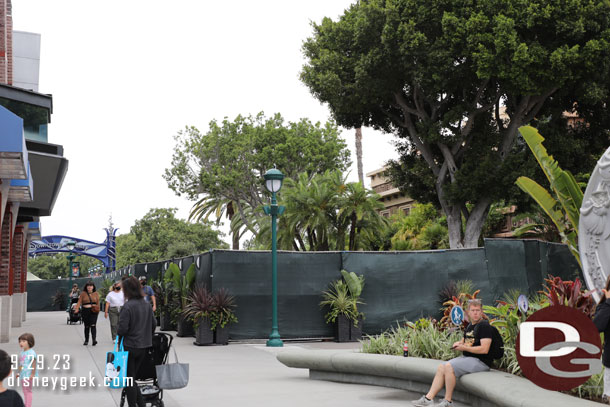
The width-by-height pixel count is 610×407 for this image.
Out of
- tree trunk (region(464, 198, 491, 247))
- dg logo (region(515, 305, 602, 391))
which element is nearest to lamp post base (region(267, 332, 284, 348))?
dg logo (region(515, 305, 602, 391))

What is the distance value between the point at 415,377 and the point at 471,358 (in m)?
1.23

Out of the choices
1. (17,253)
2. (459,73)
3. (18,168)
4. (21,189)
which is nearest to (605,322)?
(18,168)

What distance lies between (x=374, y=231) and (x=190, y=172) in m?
18.0

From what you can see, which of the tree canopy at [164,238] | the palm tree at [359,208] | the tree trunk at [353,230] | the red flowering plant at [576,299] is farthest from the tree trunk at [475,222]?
the tree canopy at [164,238]

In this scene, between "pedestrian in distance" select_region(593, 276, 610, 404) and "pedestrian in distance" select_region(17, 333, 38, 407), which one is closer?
"pedestrian in distance" select_region(593, 276, 610, 404)

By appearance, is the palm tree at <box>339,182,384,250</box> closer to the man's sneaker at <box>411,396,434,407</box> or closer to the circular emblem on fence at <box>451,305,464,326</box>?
the circular emblem on fence at <box>451,305,464,326</box>

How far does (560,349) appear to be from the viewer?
774 cm

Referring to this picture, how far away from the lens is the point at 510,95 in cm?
3288

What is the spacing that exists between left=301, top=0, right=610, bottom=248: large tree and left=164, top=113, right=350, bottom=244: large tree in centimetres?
1673

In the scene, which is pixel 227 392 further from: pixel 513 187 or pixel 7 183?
pixel 513 187

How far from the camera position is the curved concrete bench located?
730 centimetres

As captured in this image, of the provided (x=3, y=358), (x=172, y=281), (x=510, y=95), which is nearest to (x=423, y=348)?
(x=3, y=358)

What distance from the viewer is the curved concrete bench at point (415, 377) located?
7.30m

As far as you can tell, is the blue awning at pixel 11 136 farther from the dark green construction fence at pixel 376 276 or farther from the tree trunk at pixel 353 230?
the tree trunk at pixel 353 230
